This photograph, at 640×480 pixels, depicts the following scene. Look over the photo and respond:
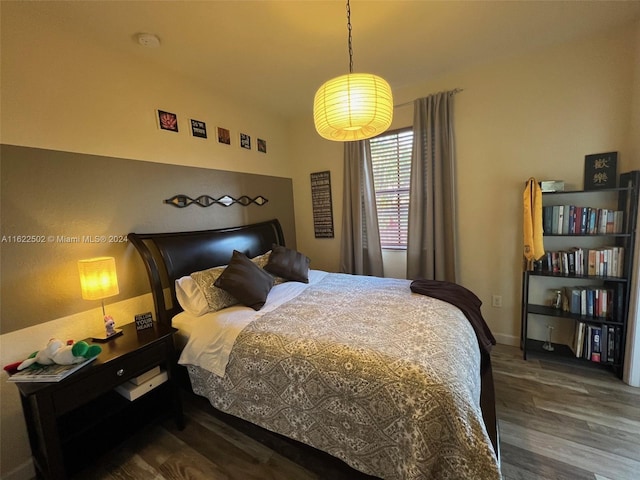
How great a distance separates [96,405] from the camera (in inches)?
61.1

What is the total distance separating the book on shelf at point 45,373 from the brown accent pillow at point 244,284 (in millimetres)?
866

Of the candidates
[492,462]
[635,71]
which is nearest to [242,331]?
[492,462]

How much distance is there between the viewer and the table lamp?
1558mm

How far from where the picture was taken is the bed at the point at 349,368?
41.1 inches

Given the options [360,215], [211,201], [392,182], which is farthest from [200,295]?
[392,182]

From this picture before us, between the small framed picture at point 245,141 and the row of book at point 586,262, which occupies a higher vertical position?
the small framed picture at point 245,141

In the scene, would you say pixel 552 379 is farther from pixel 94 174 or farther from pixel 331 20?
pixel 94 174

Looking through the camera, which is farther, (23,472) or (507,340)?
(507,340)

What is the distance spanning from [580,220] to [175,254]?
335cm

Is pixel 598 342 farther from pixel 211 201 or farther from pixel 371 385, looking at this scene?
pixel 211 201

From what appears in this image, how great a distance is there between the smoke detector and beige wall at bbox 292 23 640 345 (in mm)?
2293

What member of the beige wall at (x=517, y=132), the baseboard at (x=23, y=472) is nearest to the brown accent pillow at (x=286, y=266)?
the beige wall at (x=517, y=132)

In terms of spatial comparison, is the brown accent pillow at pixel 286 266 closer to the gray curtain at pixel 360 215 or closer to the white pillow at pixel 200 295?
the white pillow at pixel 200 295

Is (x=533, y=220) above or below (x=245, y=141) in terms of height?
below
